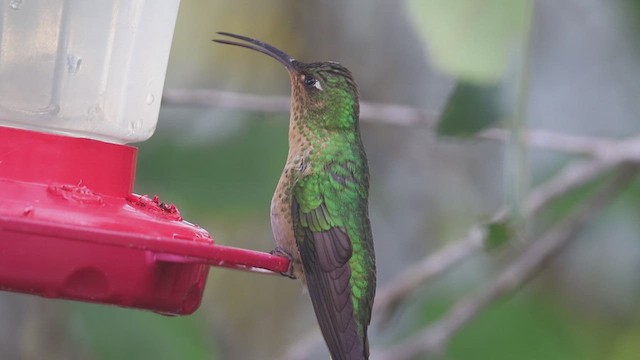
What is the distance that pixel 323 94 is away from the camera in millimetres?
3447

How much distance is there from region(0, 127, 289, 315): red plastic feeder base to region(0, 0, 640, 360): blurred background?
161 centimetres

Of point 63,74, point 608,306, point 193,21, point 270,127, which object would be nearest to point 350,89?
point 63,74

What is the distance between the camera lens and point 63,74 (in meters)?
2.85

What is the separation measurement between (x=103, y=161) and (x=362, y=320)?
990 mm

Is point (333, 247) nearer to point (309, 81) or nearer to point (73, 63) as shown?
point (309, 81)

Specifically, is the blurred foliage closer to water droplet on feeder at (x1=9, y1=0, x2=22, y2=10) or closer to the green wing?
the green wing

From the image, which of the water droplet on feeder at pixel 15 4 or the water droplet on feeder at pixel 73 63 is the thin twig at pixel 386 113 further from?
the water droplet on feeder at pixel 15 4

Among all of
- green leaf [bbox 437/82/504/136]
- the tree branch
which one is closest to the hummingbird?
green leaf [bbox 437/82/504/136]

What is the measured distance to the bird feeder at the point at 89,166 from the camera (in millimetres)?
2227

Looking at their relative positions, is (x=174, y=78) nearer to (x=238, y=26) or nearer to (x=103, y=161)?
(x=238, y=26)

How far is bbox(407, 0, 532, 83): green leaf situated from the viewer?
8.84 feet

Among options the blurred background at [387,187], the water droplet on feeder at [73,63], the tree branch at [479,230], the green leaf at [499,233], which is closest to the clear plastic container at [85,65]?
the water droplet on feeder at [73,63]

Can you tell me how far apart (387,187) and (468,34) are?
3.42 meters

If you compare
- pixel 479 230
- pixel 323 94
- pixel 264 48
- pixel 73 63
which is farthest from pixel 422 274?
pixel 73 63
